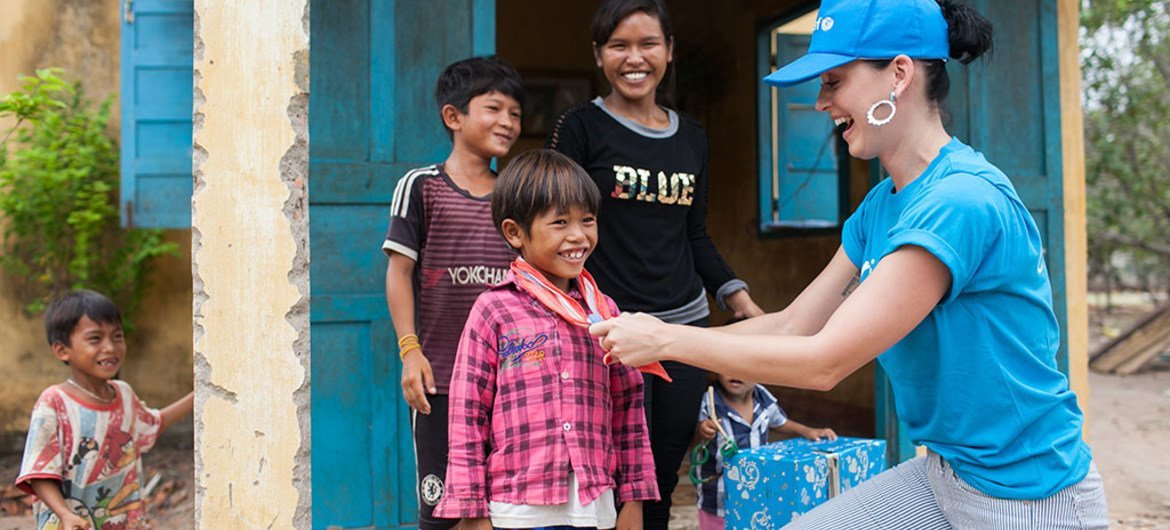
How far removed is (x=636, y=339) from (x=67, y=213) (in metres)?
5.39

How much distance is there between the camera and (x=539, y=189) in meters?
2.40

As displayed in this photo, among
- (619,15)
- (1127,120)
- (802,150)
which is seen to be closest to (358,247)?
(619,15)

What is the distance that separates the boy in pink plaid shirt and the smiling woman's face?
0.62 meters

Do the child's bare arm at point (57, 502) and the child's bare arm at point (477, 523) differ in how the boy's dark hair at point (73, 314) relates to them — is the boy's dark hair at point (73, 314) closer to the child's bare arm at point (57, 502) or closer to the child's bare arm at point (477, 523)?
the child's bare arm at point (57, 502)

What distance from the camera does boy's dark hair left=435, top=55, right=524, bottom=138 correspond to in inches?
117

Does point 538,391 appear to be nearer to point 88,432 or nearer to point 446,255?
point 446,255

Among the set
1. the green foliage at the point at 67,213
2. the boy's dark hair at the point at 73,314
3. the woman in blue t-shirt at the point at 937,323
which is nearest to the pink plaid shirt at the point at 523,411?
the woman in blue t-shirt at the point at 937,323

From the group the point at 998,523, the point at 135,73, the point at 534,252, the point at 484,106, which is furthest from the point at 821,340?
the point at 135,73

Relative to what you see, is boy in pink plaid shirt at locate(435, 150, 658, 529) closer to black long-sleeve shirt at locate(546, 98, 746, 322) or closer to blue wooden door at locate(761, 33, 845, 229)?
black long-sleeve shirt at locate(546, 98, 746, 322)

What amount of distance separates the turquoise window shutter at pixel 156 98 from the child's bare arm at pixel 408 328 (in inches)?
95.5

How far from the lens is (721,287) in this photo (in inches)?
126

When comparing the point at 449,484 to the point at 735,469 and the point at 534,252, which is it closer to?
the point at 534,252

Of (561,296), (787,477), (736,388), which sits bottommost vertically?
(787,477)

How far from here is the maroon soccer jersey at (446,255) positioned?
9.39 ft
